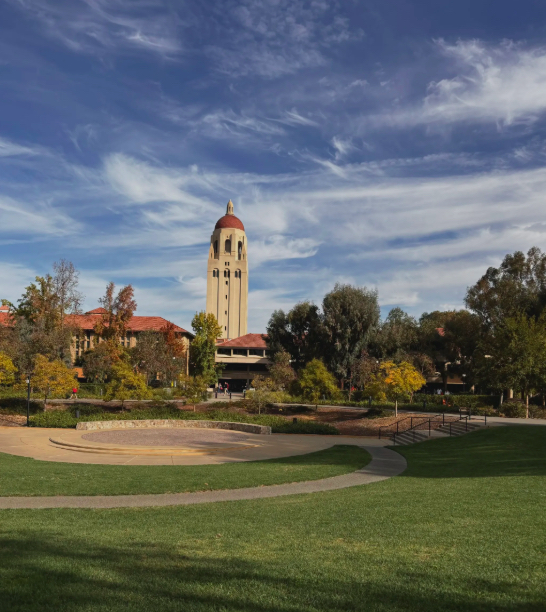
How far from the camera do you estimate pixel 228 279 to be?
362 feet

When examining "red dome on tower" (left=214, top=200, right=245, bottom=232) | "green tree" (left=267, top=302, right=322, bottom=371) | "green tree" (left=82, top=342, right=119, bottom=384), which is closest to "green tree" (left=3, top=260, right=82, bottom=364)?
"green tree" (left=82, top=342, right=119, bottom=384)

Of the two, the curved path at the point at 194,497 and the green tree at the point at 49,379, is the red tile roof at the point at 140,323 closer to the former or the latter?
the green tree at the point at 49,379

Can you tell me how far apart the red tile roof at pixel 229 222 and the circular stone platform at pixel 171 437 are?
8723 cm

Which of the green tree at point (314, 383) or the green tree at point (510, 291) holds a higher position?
the green tree at point (510, 291)

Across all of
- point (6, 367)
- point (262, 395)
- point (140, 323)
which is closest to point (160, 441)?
point (262, 395)

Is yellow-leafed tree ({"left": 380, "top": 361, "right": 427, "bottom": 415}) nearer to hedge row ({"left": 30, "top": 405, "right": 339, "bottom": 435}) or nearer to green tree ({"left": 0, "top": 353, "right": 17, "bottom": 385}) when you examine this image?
hedge row ({"left": 30, "top": 405, "right": 339, "bottom": 435})

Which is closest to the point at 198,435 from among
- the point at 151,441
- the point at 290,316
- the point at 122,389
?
the point at 151,441

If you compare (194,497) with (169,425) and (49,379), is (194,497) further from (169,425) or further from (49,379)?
(49,379)

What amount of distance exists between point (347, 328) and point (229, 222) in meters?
66.5

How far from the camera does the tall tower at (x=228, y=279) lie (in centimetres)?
A: 10781

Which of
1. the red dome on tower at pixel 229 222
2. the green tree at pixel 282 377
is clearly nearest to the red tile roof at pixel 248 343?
the green tree at pixel 282 377

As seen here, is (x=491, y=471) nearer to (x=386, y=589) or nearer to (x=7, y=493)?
(x=386, y=589)

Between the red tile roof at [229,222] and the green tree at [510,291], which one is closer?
the green tree at [510,291]

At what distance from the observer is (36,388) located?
37.7 metres
